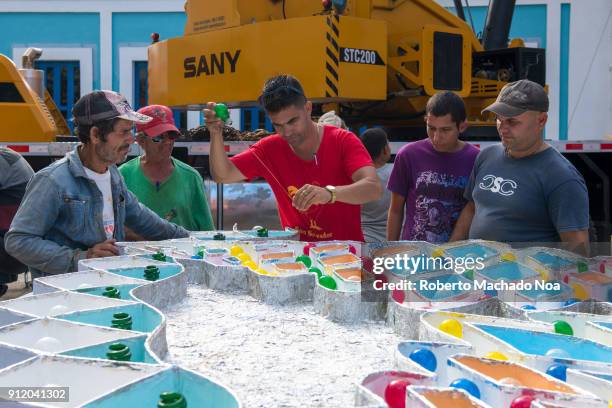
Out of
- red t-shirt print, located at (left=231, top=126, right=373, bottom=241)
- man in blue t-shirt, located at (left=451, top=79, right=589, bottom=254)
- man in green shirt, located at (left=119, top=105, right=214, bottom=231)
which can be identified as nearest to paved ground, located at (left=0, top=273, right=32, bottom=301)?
man in green shirt, located at (left=119, top=105, right=214, bottom=231)

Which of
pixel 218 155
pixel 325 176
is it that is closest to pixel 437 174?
pixel 325 176

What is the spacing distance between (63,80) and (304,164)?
11.6 meters

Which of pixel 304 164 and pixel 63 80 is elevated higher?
pixel 63 80

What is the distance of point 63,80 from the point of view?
13.8m

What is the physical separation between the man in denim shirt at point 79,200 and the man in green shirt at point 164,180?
2.39ft

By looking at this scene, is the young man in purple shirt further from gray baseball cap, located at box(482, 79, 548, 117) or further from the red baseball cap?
the red baseball cap

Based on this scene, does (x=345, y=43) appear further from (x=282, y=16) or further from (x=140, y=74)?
(x=140, y=74)

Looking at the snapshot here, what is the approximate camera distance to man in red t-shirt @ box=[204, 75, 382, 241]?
305 centimetres

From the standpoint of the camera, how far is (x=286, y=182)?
10.9 ft

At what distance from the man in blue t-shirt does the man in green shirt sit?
1.51 m

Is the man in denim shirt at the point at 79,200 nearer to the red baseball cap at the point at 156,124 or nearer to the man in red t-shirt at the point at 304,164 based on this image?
the man in red t-shirt at the point at 304,164

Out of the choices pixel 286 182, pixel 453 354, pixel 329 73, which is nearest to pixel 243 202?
pixel 329 73

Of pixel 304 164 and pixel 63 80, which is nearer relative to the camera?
pixel 304 164

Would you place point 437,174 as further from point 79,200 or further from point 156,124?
point 79,200
